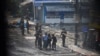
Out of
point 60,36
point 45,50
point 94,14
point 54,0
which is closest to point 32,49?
point 45,50

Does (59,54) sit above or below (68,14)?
below

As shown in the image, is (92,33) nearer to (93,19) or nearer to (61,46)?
(93,19)

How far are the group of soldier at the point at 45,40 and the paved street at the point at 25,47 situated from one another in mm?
44

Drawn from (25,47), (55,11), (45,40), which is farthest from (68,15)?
(25,47)

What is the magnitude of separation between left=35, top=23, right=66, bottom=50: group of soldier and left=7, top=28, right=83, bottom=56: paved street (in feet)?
0.15

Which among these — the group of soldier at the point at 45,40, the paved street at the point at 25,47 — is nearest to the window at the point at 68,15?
the group of soldier at the point at 45,40

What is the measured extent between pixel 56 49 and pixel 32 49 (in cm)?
25

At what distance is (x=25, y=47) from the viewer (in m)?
2.92

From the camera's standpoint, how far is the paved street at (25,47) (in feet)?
9.36

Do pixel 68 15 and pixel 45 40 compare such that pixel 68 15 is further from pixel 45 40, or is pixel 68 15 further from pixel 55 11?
pixel 45 40

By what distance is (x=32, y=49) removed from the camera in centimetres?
295

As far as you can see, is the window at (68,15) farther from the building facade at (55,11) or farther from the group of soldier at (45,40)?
the group of soldier at (45,40)

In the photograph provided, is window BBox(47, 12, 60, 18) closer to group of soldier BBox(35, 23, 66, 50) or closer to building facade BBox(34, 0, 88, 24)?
building facade BBox(34, 0, 88, 24)

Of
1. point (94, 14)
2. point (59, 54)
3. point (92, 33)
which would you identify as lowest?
point (59, 54)
